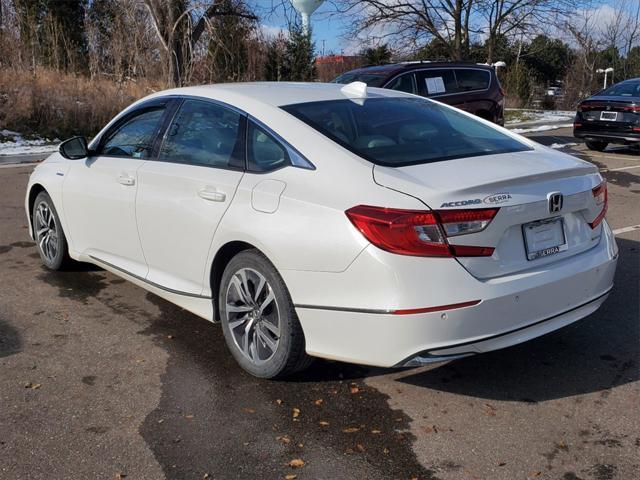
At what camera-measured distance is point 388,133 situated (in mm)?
3855

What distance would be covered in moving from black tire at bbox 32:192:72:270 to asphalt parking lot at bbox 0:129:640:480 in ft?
2.68

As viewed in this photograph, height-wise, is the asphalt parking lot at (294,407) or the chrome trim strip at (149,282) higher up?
the chrome trim strip at (149,282)

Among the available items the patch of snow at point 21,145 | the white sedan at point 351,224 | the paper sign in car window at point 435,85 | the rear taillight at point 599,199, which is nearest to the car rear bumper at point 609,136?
the paper sign in car window at point 435,85

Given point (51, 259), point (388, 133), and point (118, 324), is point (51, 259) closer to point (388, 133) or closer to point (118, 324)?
point (118, 324)

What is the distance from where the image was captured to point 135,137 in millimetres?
4719

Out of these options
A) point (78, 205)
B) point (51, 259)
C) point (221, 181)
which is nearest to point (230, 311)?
point (221, 181)

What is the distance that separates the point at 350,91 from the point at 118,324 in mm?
2122

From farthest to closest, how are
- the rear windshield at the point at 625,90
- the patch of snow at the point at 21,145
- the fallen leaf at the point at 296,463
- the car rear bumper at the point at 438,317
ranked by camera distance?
1. the patch of snow at the point at 21,145
2. the rear windshield at the point at 625,90
3. the car rear bumper at the point at 438,317
4. the fallen leaf at the point at 296,463

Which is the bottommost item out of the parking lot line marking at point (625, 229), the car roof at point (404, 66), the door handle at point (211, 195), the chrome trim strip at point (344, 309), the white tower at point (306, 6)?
the parking lot line marking at point (625, 229)

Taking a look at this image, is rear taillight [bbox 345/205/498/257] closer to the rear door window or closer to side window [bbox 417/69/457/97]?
the rear door window

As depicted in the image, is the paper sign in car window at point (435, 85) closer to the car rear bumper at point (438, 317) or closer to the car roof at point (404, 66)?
the car roof at point (404, 66)

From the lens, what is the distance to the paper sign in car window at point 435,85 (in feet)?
39.3

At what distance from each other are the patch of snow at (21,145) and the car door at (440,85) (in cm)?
740

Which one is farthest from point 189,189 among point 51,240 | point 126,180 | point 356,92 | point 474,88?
point 474,88
